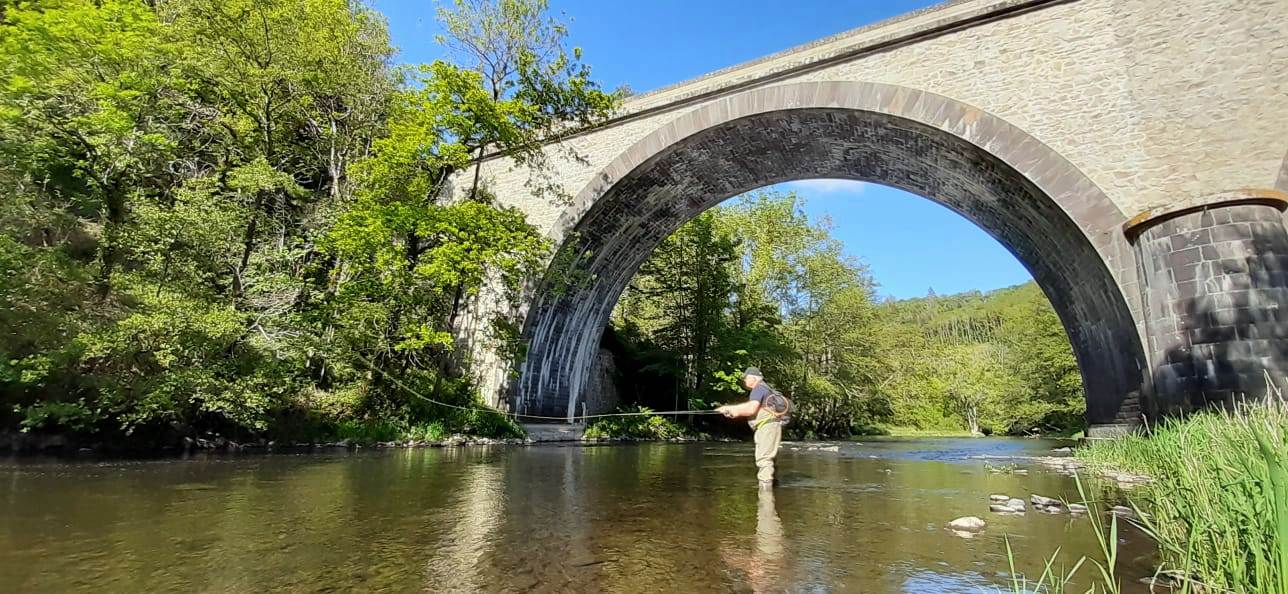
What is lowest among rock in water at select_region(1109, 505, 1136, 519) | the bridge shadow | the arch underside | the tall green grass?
rock in water at select_region(1109, 505, 1136, 519)

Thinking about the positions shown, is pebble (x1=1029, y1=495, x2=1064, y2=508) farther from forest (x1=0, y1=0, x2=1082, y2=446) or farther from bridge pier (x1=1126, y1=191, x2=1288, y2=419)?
forest (x1=0, y1=0, x2=1082, y2=446)

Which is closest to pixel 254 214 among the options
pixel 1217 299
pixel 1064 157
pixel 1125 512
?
pixel 1125 512

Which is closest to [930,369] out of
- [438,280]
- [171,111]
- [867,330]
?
[867,330]

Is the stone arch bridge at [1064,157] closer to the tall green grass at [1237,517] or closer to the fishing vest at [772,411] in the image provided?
the fishing vest at [772,411]

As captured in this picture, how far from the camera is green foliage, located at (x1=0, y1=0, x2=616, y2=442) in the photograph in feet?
30.3

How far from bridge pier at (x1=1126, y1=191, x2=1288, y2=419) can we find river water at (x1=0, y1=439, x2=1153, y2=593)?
3219 mm

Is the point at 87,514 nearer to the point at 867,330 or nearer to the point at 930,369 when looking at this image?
the point at 867,330

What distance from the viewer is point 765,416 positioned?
6.51m

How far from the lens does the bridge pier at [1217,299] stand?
8227 mm

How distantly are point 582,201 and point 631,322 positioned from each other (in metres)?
13.7

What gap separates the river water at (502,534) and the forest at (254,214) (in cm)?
271

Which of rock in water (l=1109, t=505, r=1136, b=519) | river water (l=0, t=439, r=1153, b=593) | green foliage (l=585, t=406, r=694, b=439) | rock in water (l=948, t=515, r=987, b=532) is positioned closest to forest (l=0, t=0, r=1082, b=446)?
river water (l=0, t=439, r=1153, b=593)

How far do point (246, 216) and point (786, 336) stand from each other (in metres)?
23.2

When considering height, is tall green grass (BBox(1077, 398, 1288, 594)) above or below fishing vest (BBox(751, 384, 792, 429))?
below
